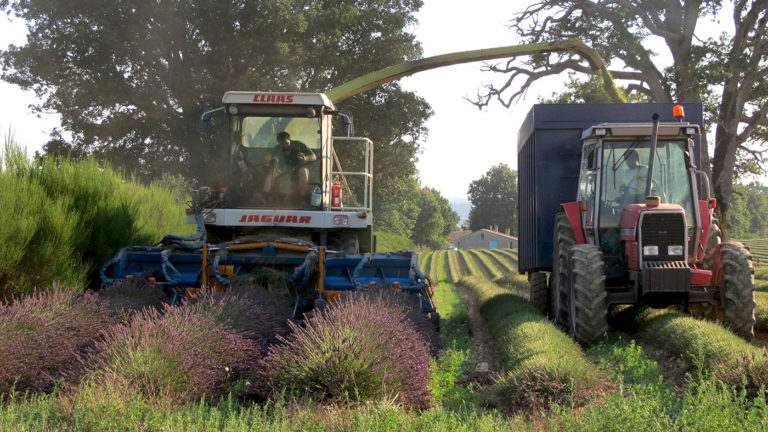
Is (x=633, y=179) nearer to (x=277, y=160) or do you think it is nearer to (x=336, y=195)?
(x=336, y=195)

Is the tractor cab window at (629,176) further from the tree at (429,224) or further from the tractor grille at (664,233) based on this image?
the tree at (429,224)

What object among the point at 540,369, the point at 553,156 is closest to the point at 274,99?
the point at 553,156

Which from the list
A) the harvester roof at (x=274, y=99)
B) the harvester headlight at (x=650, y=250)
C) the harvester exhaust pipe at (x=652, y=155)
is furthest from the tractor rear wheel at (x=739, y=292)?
the harvester roof at (x=274, y=99)

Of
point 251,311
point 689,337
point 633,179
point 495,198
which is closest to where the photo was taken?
point 251,311

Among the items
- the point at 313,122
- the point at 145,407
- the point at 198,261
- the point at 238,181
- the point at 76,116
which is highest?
the point at 76,116

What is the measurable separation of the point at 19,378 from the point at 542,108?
343 inches

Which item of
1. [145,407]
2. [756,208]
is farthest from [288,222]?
[756,208]

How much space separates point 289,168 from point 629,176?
15.8 ft

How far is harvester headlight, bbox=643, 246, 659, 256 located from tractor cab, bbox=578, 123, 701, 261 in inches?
13.6

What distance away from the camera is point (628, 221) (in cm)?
923

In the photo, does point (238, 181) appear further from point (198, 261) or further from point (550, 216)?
point (550, 216)

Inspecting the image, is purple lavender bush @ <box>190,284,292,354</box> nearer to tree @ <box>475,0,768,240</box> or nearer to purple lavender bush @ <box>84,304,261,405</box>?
purple lavender bush @ <box>84,304,261,405</box>

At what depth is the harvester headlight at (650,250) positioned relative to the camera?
8875 millimetres

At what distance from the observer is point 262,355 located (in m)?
6.94
